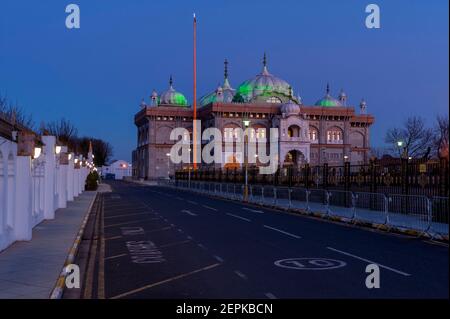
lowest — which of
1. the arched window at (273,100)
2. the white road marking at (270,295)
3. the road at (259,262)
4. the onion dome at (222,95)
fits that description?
the road at (259,262)

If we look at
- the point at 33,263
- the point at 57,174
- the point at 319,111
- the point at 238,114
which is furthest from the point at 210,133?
the point at 33,263

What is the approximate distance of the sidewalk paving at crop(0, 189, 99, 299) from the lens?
1012cm

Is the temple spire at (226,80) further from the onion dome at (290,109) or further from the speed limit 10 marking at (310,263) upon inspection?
the speed limit 10 marking at (310,263)

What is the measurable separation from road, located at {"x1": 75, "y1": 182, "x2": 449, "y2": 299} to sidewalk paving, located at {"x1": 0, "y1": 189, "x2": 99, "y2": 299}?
0.79m

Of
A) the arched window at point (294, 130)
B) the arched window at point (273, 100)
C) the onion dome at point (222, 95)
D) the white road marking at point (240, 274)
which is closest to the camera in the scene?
Result: the white road marking at point (240, 274)

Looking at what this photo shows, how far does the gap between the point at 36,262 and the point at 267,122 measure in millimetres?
106025

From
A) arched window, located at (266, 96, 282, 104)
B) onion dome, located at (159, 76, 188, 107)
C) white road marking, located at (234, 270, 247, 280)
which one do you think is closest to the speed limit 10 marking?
white road marking, located at (234, 270, 247, 280)

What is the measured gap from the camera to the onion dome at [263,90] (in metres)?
124

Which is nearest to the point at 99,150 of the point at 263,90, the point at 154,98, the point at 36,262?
the point at 154,98

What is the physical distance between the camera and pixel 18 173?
56.7ft

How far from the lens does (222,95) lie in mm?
130375

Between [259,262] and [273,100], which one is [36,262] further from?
[273,100]

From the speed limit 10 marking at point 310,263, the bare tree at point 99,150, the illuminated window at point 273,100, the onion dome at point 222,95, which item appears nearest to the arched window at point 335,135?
the illuminated window at point 273,100

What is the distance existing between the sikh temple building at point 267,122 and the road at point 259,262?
292ft
